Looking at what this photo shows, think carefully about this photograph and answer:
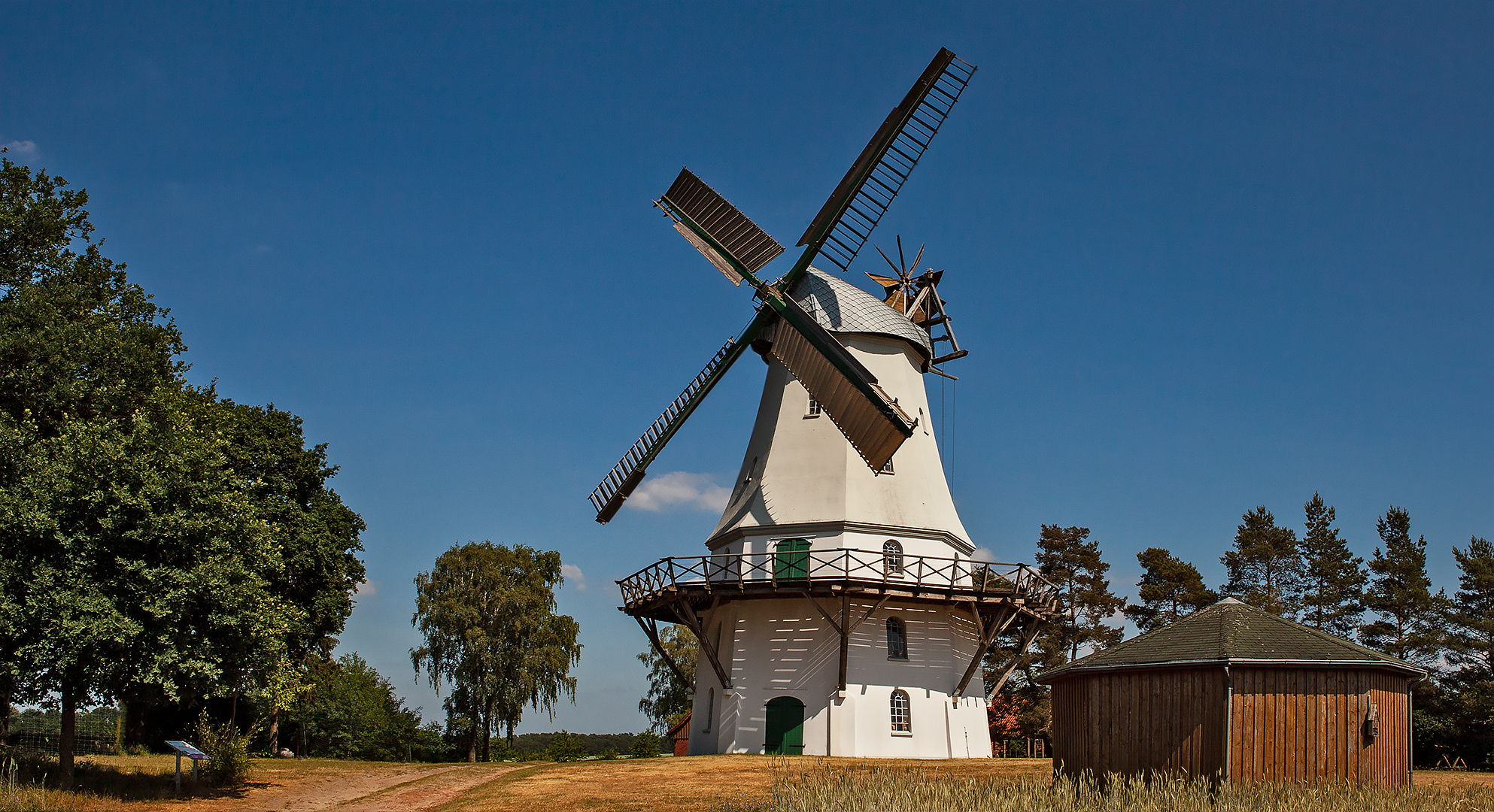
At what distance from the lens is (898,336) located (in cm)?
2703

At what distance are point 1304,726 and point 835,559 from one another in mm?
11160

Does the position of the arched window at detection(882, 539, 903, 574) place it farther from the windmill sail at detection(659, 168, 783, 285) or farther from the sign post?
the sign post

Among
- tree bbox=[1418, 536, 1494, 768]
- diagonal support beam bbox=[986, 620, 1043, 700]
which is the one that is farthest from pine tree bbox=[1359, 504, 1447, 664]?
diagonal support beam bbox=[986, 620, 1043, 700]

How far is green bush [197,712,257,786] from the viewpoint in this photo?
19.3 metres

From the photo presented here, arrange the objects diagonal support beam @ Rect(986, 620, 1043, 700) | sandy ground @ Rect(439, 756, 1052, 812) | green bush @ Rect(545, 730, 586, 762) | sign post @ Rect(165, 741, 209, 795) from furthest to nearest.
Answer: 1. green bush @ Rect(545, 730, 586, 762)
2. diagonal support beam @ Rect(986, 620, 1043, 700)
3. sign post @ Rect(165, 741, 209, 795)
4. sandy ground @ Rect(439, 756, 1052, 812)

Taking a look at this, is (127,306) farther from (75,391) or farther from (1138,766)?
(1138,766)

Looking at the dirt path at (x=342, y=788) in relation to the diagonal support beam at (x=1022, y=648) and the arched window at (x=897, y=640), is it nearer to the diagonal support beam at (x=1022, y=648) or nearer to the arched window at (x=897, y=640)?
the arched window at (x=897, y=640)

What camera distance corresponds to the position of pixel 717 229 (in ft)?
87.0

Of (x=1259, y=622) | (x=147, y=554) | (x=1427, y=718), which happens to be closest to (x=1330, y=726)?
(x=1259, y=622)

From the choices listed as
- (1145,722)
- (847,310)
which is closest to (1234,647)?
(1145,722)

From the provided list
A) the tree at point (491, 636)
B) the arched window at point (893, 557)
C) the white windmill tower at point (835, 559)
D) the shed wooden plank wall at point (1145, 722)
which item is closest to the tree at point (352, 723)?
the tree at point (491, 636)

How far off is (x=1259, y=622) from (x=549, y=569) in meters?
27.9

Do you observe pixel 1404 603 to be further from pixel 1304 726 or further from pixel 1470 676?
pixel 1304 726

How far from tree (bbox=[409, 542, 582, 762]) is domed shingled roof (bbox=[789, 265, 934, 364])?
16.7 meters
